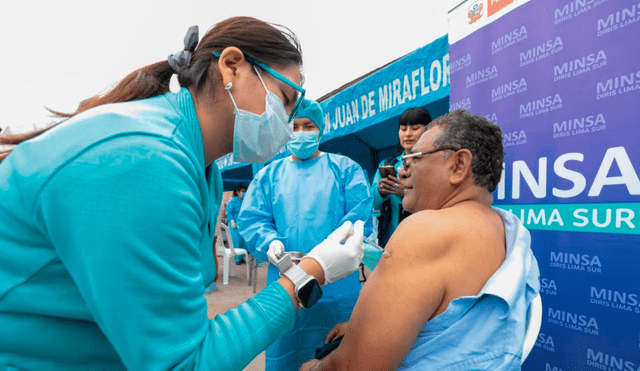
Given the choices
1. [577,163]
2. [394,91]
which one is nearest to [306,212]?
[577,163]

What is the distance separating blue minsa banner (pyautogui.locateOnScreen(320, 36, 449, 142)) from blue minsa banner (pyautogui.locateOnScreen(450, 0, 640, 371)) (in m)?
0.67

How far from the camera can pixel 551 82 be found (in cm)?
179

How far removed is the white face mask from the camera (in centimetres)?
97

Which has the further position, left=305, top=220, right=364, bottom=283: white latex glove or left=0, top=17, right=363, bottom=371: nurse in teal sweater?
left=305, top=220, right=364, bottom=283: white latex glove

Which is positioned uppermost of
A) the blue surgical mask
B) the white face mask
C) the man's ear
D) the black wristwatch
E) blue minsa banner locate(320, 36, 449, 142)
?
blue minsa banner locate(320, 36, 449, 142)

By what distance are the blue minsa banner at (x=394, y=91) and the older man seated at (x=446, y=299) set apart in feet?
6.14

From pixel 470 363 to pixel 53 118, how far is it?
4.43 feet

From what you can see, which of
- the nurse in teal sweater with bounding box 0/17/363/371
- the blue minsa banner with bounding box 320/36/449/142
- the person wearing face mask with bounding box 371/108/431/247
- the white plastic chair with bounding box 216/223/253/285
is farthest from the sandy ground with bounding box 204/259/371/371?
the nurse in teal sweater with bounding box 0/17/363/371

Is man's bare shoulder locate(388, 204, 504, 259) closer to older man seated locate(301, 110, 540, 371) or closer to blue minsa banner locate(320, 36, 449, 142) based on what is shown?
older man seated locate(301, 110, 540, 371)

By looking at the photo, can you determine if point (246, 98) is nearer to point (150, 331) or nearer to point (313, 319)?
point (150, 331)

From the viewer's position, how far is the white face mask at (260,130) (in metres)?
0.97

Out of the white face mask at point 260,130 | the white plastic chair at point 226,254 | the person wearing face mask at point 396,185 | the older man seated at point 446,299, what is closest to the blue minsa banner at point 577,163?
the older man seated at point 446,299

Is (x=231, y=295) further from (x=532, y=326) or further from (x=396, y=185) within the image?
(x=532, y=326)

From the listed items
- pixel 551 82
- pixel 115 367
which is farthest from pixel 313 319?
pixel 551 82
